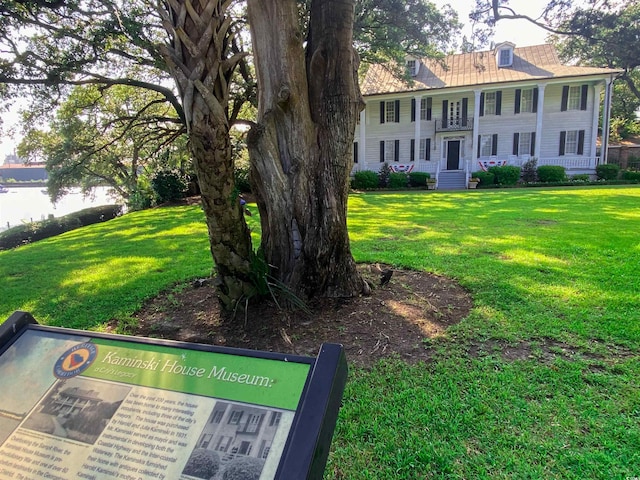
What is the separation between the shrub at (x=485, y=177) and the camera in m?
21.4

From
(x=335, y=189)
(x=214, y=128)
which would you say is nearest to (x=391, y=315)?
(x=335, y=189)

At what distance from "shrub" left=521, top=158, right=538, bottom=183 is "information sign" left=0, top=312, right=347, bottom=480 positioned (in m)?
23.6

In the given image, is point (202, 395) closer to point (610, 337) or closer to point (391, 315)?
point (391, 315)

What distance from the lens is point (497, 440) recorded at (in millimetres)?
2223

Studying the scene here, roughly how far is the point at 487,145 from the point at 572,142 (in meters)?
4.54

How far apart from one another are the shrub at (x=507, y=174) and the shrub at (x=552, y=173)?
1.24m

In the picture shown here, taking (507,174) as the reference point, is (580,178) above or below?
below

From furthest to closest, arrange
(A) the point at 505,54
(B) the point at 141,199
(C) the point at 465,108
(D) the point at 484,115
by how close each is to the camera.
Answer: (C) the point at 465,108 < (A) the point at 505,54 < (D) the point at 484,115 < (B) the point at 141,199

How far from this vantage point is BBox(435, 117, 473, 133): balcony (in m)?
24.1

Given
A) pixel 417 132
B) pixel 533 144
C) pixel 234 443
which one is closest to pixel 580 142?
pixel 533 144

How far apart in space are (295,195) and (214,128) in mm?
1211

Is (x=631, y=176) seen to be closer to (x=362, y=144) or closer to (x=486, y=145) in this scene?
(x=486, y=145)

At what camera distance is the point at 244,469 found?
1194 mm

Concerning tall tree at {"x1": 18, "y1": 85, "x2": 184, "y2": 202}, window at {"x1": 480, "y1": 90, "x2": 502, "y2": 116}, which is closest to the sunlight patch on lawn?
tall tree at {"x1": 18, "y1": 85, "x2": 184, "y2": 202}
